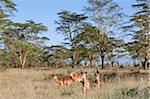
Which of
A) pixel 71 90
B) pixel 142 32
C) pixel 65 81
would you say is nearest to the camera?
pixel 71 90

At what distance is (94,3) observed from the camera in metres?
41.8

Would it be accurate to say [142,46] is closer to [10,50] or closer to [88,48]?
[88,48]

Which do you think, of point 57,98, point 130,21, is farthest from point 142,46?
point 57,98

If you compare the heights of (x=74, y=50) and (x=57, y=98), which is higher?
(x=57, y=98)

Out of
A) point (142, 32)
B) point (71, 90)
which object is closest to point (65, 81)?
point (71, 90)

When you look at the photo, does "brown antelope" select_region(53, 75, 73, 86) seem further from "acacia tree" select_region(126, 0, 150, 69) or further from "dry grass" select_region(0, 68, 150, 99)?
"acacia tree" select_region(126, 0, 150, 69)

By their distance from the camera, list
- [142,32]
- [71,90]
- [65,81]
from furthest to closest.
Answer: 1. [142,32]
2. [65,81]
3. [71,90]

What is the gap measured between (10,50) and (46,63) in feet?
23.2

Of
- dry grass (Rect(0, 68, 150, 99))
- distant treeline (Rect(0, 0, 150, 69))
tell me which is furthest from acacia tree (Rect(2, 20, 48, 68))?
dry grass (Rect(0, 68, 150, 99))

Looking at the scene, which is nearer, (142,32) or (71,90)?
(71,90)

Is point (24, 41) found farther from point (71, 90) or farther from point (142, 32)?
point (71, 90)

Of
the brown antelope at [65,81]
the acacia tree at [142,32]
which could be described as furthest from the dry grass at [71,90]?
the acacia tree at [142,32]

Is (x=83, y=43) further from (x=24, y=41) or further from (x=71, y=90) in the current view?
(x=71, y=90)

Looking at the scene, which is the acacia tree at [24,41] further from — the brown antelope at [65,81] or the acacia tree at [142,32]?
the brown antelope at [65,81]
